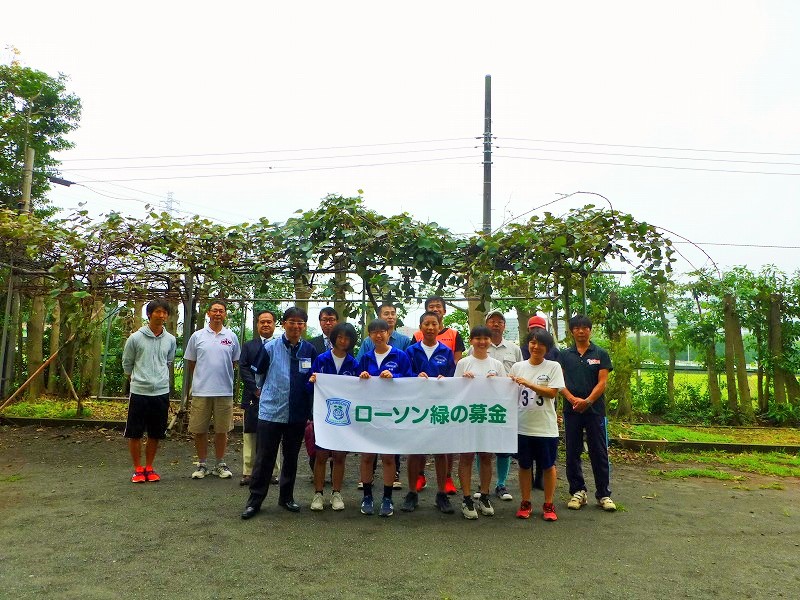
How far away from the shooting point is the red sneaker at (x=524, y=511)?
4656 mm

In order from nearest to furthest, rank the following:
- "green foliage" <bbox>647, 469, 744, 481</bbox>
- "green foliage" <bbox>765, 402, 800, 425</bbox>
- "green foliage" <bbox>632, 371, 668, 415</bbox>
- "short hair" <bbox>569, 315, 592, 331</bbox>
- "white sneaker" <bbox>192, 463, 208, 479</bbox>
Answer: "short hair" <bbox>569, 315, 592, 331</bbox>, "white sneaker" <bbox>192, 463, 208, 479</bbox>, "green foliage" <bbox>647, 469, 744, 481</bbox>, "green foliage" <bbox>765, 402, 800, 425</bbox>, "green foliage" <bbox>632, 371, 668, 415</bbox>

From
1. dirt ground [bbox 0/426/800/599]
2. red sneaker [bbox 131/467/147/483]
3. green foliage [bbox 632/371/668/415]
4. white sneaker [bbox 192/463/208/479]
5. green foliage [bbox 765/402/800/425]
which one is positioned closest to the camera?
dirt ground [bbox 0/426/800/599]

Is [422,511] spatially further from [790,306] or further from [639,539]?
[790,306]

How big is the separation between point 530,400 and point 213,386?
317 cm

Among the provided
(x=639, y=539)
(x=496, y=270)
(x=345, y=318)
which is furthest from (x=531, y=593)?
(x=345, y=318)

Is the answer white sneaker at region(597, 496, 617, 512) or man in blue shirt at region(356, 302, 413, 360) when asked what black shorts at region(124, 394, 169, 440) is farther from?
white sneaker at region(597, 496, 617, 512)

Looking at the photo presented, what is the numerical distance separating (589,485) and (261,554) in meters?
3.36

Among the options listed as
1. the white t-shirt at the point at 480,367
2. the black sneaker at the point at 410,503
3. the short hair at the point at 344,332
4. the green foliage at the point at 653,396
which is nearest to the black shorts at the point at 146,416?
the short hair at the point at 344,332

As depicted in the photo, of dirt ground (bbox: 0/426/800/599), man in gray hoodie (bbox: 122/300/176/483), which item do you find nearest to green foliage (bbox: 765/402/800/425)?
dirt ground (bbox: 0/426/800/599)

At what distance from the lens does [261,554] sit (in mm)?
3783

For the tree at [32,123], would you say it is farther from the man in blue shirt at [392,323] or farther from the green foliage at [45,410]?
the man in blue shirt at [392,323]

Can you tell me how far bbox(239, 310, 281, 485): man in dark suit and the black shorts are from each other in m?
0.84

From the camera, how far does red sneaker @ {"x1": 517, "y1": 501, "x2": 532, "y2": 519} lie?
4656 millimetres

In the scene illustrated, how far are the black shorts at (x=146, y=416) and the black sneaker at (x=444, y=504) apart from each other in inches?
109
